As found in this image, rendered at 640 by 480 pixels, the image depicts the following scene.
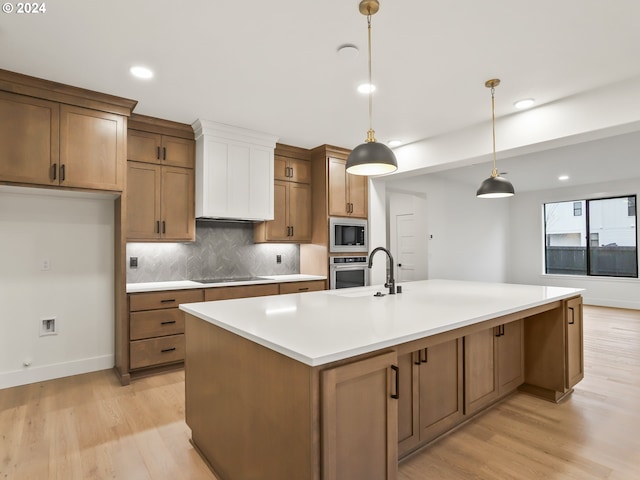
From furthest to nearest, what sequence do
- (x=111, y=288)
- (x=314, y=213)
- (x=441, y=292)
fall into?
(x=314, y=213) < (x=111, y=288) < (x=441, y=292)

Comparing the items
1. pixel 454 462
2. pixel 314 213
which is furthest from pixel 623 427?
pixel 314 213

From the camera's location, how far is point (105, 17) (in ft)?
6.82

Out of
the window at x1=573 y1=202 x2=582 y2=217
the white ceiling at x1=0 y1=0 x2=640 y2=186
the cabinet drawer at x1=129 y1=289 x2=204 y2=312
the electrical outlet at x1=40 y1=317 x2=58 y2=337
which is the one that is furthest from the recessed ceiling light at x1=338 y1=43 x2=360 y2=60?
the window at x1=573 y1=202 x2=582 y2=217

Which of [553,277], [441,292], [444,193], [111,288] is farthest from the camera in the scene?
[553,277]

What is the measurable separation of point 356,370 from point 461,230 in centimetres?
658

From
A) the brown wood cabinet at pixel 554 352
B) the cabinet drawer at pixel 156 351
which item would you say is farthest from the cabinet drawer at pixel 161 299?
the brown wood cabinet at pixel 554 352

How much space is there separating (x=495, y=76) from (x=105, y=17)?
2722 mm

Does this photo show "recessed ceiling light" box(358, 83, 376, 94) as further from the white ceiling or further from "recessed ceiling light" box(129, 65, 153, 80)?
"recessed ceiling light" box(129, 65, 153, 80)

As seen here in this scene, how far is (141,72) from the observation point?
272 cm

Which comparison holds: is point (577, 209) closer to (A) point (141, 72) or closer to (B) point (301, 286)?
(B) point (301, 286)

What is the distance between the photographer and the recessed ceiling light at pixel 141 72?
267 centimetres

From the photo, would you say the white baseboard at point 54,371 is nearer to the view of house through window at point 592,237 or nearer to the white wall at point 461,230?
the white wall at point 461,230

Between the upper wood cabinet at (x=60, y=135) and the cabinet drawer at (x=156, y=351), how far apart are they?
4.74 feet

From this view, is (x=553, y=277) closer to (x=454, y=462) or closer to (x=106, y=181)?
(x=454, y=462)
